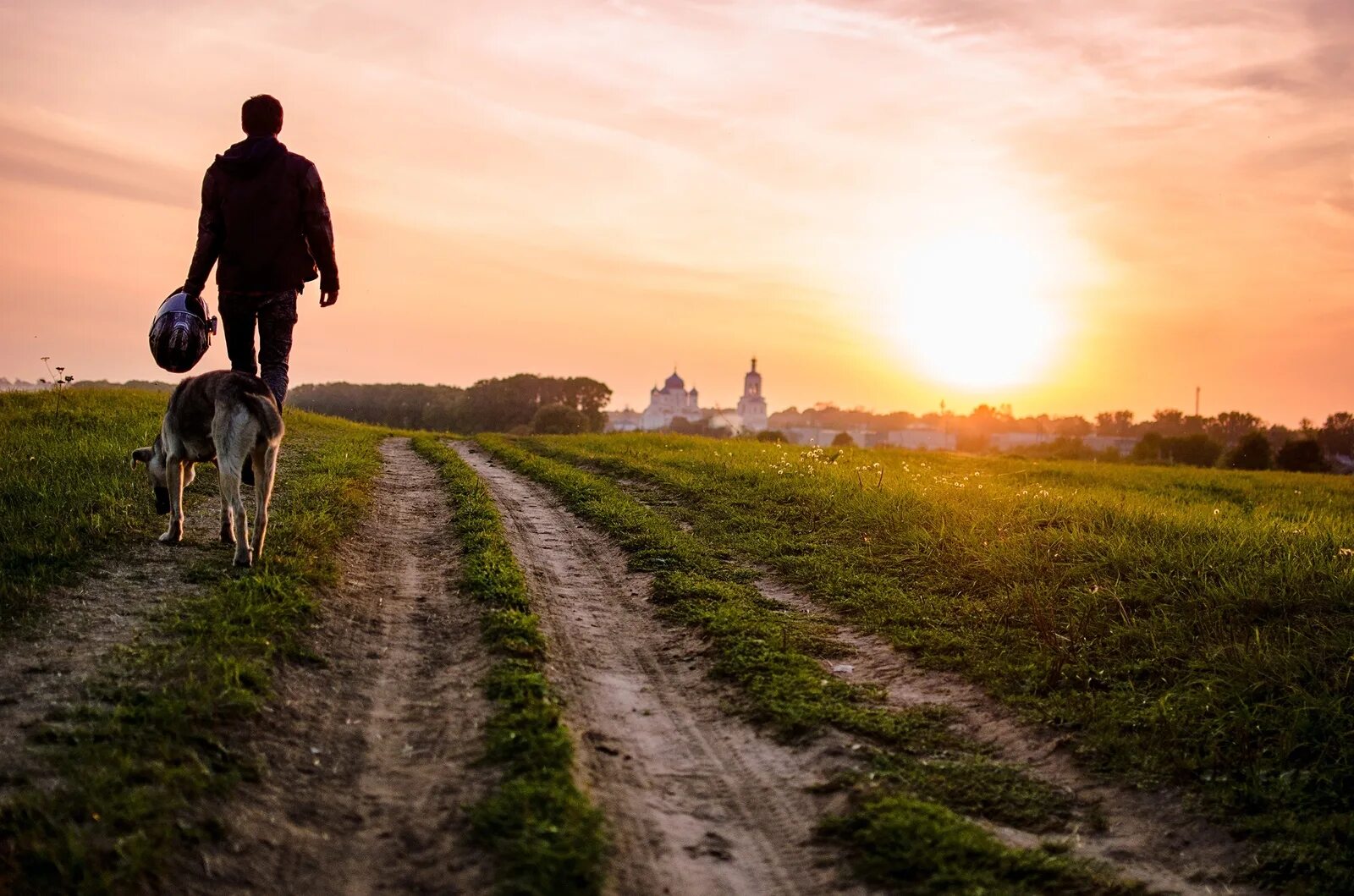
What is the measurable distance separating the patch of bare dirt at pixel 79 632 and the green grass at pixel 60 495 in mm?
194

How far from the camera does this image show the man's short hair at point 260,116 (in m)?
8.11

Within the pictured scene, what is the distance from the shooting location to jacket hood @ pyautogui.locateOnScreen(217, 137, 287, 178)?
26.1 ft

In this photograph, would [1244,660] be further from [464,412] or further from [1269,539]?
[464,412]

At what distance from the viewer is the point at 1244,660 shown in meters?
5.97

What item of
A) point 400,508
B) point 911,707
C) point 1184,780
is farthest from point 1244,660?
point 400,508

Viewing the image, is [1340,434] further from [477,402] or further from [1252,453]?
[477,402]

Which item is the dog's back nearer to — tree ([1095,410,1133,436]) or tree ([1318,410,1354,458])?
tree ([1318,410,1354,458])

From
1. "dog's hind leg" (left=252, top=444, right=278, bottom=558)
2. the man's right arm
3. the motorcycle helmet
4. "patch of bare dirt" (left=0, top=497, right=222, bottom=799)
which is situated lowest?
"patch of bare dirt" (left=0, top=497, right=222, bottom=799)

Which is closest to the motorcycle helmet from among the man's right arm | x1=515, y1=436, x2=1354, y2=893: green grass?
the man's right arm

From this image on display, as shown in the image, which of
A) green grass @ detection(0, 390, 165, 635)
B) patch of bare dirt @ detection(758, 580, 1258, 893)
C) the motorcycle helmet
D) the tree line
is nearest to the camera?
patch of bare dirt @ detection(758, 580, 1258, 893)

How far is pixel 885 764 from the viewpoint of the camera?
16.1 feet

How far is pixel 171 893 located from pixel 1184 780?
486cm

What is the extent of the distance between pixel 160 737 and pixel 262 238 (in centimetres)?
509

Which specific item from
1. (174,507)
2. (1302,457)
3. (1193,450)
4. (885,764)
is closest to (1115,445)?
(1193,450)
